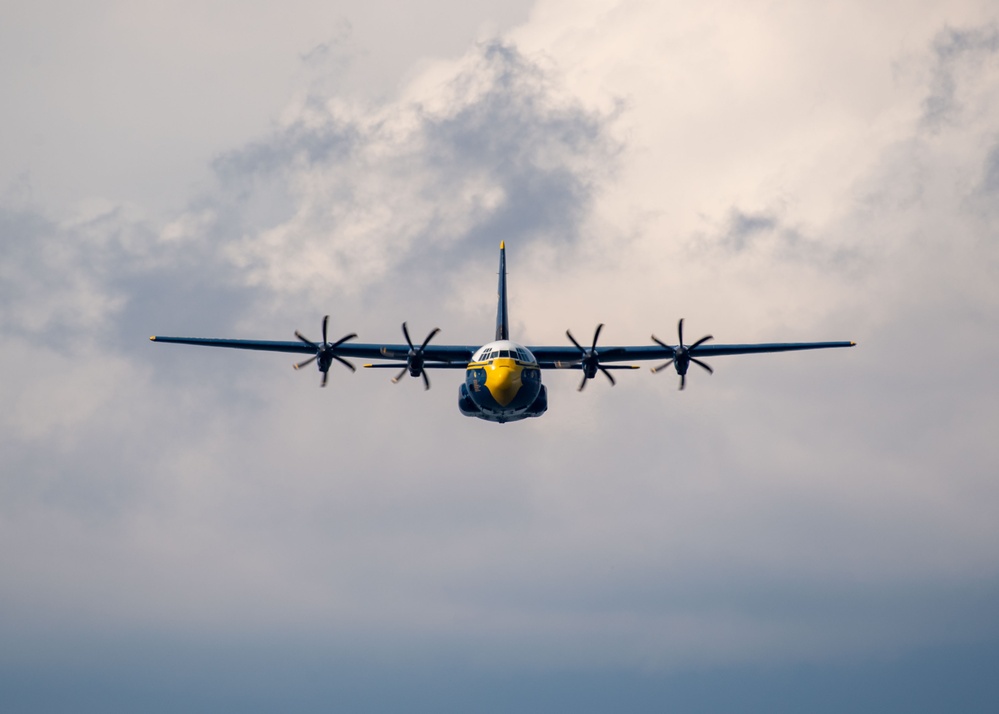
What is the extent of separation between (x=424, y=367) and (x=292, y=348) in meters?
7.84

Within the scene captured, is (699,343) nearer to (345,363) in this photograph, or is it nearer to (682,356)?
(682,356)

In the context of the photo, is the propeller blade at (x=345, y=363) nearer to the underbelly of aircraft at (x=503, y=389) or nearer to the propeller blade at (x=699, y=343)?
the underbelly of aircraft at (x=503, y=389)

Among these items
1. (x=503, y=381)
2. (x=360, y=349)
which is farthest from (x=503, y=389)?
(x=360, y=349)

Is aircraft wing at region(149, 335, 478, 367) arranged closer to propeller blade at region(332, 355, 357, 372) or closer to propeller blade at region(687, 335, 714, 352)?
propeller blade at region(332, 355, 357, 372)

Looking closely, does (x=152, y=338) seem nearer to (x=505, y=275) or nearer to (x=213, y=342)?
(x=213, y=342)

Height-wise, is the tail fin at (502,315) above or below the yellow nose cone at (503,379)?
above

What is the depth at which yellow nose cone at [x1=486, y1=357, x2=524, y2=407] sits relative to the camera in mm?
74312

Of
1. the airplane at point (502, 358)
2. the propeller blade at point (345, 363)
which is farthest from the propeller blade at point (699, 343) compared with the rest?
the propeller blade at point (345, 363)

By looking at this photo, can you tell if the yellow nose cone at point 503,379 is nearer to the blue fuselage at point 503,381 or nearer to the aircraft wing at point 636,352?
the blue fuselage at point 503,381

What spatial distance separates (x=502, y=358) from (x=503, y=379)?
1.29 meters

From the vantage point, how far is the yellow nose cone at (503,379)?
74.3 m

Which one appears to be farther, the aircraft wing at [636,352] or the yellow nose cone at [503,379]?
the aircraft wing at [636,352]

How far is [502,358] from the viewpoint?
246 feet

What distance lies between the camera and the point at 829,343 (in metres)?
86.5
